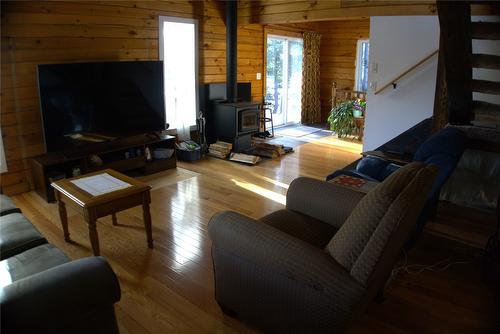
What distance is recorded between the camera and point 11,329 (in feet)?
4.30

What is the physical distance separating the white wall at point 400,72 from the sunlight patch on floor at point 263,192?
76.5 inches

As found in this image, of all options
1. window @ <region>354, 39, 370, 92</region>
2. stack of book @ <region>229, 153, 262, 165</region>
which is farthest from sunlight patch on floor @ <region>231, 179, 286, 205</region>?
window @ <region>354, 39, 370, 92</region>

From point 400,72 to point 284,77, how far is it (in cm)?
336

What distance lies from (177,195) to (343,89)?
17.2 feet

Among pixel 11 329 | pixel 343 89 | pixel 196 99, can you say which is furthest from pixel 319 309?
Answer: pixel 343 89

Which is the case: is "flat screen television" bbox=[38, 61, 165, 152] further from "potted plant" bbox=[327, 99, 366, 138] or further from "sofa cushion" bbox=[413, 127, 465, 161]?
"potted plant" bbox=[327, 99, 366, 138]

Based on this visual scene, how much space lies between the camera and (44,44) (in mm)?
3879

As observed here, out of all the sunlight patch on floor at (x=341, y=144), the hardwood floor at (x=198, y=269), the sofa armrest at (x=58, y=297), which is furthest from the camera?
the sunlight patch on floor at (x=341, y=144)

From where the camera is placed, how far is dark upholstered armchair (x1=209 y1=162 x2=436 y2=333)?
1479mm

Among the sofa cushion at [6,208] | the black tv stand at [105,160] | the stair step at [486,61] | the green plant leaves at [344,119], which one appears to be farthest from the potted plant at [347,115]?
the sofa cushion at [6,208]

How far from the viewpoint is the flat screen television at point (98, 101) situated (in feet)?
12.3

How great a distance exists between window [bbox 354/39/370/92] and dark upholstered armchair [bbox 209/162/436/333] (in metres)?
6.52

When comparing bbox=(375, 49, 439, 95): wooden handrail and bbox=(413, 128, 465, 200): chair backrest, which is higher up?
bbox=(375, 49, 439, 95): wooden handrail

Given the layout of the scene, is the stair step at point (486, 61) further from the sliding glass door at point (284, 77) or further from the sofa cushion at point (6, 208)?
the sliding glass door at point (284, 77)
